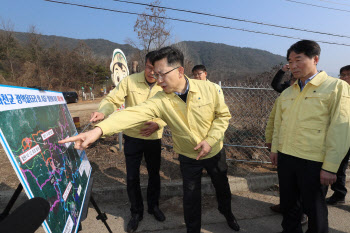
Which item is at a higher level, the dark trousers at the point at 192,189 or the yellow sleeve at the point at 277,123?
the yellow sleeve at the point at 277,123

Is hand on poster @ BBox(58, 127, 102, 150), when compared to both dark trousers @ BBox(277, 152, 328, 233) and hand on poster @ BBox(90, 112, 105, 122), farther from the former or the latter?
dark trousers @ BBox(277, 152, 328, 233)

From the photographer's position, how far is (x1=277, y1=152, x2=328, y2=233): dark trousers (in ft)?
5.84

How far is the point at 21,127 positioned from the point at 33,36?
1568 inches

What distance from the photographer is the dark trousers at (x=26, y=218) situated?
69 centimetres

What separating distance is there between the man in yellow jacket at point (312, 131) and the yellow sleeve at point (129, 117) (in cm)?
129

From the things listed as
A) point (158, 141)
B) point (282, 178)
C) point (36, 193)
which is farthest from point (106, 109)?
point (282, 178)

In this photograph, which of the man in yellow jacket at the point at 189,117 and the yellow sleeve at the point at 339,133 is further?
the man in yellow jacket at the point at 189,117

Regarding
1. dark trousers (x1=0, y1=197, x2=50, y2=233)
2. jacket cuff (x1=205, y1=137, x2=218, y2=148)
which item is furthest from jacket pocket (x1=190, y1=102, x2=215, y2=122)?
dark trousers (x1=0, y1=197, x2=50, y2=233)

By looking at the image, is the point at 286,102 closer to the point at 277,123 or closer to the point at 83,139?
the point at 277,123

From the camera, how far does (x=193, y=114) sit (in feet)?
6.35

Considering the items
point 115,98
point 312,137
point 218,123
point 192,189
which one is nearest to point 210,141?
point 218,123

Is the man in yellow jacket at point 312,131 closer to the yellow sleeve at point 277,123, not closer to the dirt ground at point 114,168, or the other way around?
the yellow sleeve at point 277,123

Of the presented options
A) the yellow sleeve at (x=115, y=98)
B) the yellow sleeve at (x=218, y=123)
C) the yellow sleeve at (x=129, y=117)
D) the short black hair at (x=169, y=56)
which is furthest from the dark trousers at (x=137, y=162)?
the short black hair at (x=169, y=56)

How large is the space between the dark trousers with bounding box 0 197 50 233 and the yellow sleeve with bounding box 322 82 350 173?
6.48 ft
